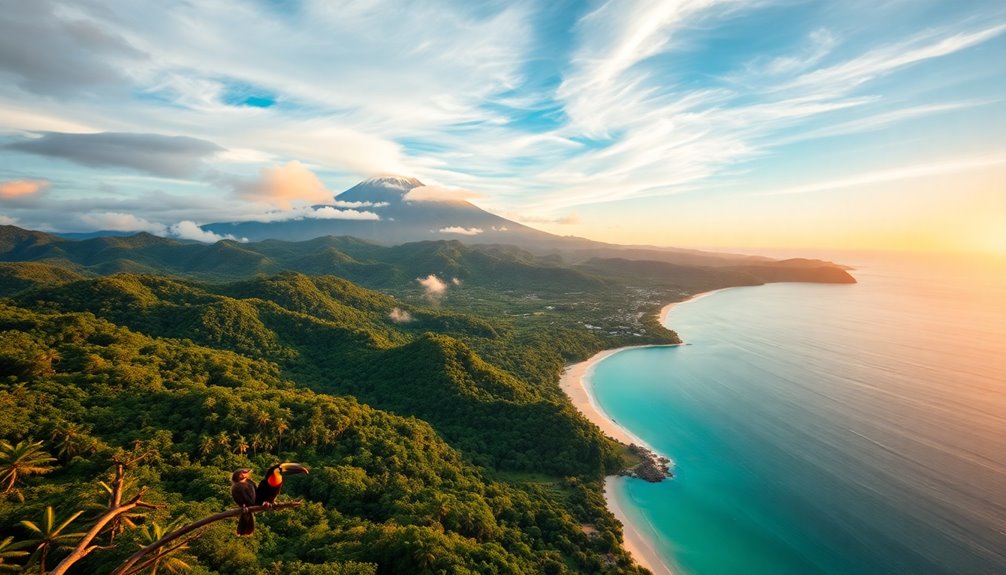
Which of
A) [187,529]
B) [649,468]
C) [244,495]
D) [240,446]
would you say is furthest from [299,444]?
[187,529]

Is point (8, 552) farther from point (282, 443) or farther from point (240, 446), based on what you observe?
point (282, 443)

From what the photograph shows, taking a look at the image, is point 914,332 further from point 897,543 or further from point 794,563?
point 794,563

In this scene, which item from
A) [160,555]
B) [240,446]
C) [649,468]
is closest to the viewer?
[160,555]

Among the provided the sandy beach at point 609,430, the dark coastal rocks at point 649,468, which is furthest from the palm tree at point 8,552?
the dark coastal rocks at point 649,468

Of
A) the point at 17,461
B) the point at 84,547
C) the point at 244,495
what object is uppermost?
the point at 244,495

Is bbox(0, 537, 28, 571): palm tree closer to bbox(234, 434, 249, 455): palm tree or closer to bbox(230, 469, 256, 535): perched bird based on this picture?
bbox(230, 469, 256, 535): perched bird

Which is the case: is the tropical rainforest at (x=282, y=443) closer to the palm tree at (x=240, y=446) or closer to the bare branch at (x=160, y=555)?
the bare branch at (x=160, y=555)

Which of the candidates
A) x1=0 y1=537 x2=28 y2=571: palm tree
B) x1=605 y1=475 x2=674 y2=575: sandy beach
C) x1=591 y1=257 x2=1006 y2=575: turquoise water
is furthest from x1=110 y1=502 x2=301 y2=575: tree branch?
x1=591 y1=257 x2=1006 y2=575: turquoise water
